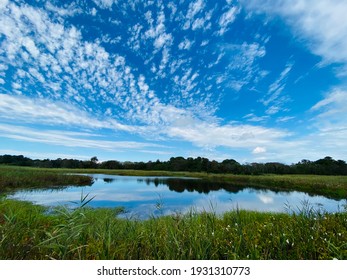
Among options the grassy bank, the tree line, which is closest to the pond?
the grassy bank

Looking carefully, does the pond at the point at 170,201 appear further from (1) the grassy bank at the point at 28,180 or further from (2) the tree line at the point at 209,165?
(2) the tree line at the point at 209,165

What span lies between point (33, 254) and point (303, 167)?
104389 mm

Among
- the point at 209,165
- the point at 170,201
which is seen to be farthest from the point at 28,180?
the point at 209,165

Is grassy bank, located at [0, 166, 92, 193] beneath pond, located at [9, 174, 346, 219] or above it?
above

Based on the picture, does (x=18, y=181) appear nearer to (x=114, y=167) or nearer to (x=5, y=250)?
(x=5, y=250)

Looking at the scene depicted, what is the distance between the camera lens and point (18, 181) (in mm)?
25578

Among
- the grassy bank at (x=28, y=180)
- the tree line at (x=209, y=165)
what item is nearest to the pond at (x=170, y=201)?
the grassy bank at (x=28, y=180)

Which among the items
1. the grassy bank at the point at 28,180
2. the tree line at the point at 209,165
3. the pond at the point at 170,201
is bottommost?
the pond at the point at 170,201

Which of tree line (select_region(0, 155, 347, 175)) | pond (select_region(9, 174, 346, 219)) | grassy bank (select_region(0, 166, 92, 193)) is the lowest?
pond (select_region(9, 174, 346, 219))

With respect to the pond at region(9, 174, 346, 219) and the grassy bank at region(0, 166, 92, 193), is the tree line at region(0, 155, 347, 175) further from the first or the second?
the grassy bank at region(0, 166, 92, 193)

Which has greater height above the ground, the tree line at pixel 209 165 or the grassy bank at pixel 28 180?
the tree line at pixel 209 165

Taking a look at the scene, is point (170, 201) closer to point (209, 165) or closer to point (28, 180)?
point (28, 180)

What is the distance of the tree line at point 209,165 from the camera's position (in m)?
85.9

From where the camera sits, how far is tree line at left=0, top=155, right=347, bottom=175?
282 feet
